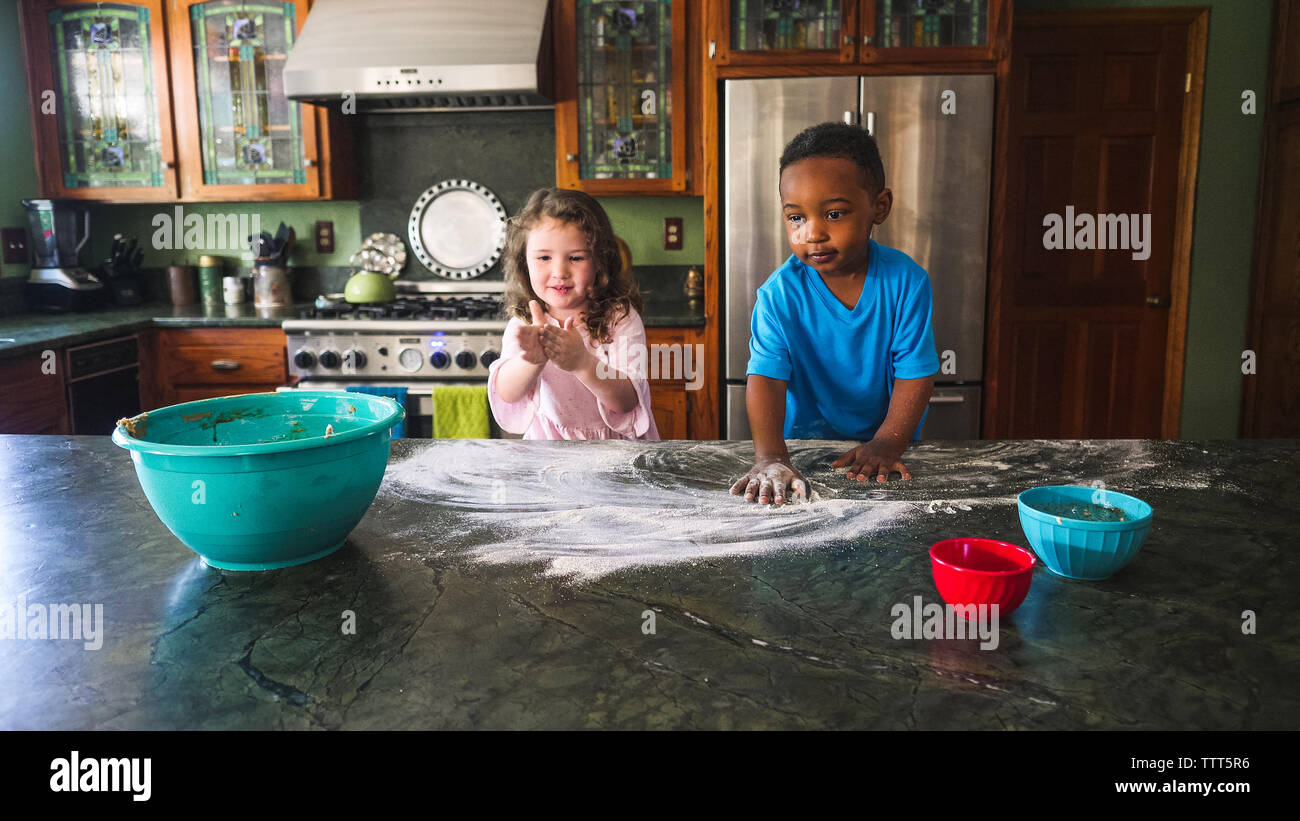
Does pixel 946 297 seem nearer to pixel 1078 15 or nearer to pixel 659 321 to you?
pixel 659 321

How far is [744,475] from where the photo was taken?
1.45m

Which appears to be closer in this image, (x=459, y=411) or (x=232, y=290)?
A: (x=459, y=411)

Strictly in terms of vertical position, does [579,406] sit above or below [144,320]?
below

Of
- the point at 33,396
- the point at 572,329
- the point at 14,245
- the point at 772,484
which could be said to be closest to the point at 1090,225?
the point at 572,329

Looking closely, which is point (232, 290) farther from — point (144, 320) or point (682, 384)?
point (682, 384)

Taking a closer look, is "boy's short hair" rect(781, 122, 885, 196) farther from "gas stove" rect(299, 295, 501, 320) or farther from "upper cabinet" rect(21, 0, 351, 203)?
"upper cabinet" rect(21, 0, 351, 203)

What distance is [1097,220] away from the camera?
152 inches

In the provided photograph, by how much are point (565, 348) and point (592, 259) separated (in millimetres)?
265

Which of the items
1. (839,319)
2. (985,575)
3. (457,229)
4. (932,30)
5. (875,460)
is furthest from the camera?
(457,229)

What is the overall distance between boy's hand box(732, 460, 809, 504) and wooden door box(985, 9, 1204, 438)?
2.63 metres

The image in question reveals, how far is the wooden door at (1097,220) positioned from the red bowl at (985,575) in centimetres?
293

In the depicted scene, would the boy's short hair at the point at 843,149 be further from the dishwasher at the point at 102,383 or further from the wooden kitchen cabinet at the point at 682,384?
the dishwasher at the point at 102,383

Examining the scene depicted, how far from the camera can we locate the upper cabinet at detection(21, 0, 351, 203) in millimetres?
3609

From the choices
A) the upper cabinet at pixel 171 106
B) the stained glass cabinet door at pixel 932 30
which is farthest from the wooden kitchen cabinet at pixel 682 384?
the upper cabinet at pixel 171 106
